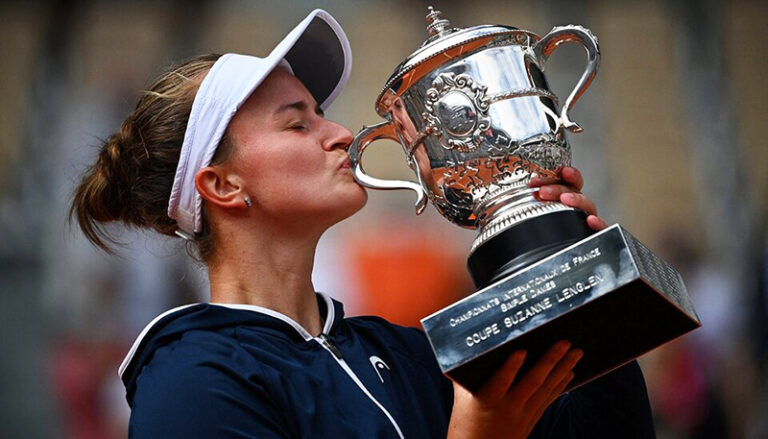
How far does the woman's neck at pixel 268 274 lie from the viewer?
5.06 ft

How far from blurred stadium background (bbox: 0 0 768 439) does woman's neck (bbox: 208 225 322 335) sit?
2667mm

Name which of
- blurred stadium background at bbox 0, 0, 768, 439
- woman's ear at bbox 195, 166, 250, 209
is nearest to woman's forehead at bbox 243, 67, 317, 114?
woman's ear at bbox 195, 166, 250, 209

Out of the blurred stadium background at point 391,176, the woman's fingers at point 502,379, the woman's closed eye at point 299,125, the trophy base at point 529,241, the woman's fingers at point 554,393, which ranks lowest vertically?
the woman's fingers at point 554,393

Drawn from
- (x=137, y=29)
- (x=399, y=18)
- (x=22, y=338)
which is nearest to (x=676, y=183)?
(x=399, y=18)

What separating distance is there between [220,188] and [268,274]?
16 centimetres

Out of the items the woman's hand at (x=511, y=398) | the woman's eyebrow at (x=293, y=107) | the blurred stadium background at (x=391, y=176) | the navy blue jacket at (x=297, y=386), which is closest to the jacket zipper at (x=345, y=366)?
the navy blue jacket at (x=297, y=386)

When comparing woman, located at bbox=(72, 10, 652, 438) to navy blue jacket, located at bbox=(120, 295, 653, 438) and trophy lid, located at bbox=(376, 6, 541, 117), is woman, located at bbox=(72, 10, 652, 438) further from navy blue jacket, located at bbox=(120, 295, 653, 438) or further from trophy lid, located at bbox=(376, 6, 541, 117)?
trophy lid, located at bbox=(376, 6, 541, 117)

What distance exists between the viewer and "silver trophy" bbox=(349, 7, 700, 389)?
1.16 meters

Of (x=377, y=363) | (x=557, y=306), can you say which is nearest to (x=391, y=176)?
(x=377, y=363)

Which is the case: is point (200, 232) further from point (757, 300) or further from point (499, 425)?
point (757, 300)

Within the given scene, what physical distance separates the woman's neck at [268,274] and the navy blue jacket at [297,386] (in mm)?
59

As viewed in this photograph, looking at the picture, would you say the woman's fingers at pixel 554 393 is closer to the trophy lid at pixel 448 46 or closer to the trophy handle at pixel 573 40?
the trophy handle at pixel 573 40

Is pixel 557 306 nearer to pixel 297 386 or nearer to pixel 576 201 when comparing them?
pixel 576 201

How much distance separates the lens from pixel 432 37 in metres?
1.44
